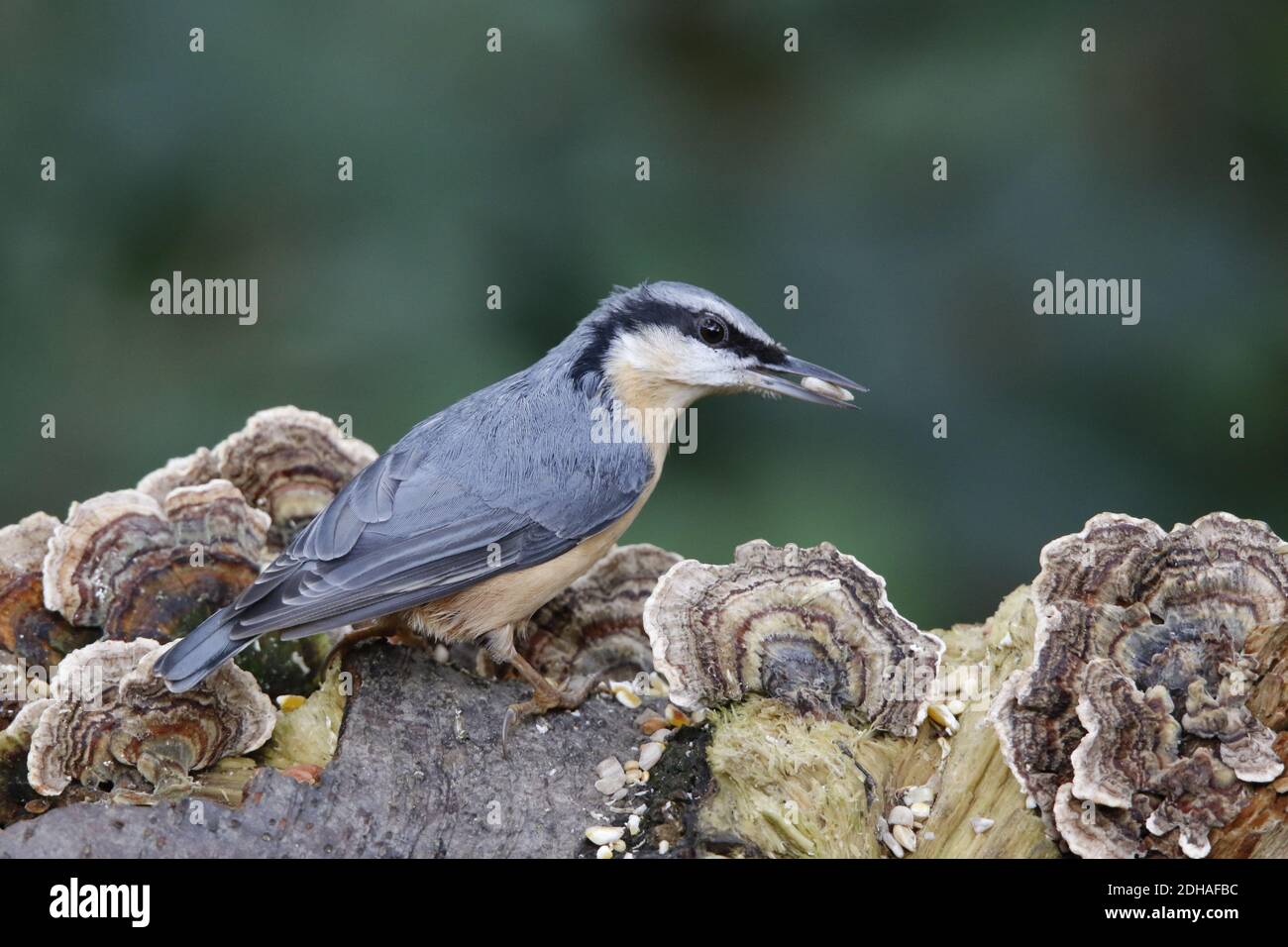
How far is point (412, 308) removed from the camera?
3490 mm

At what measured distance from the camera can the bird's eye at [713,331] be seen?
9.93 feet

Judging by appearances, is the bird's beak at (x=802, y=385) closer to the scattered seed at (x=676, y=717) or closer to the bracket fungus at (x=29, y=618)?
the scattered seed at (x=676, y=717)

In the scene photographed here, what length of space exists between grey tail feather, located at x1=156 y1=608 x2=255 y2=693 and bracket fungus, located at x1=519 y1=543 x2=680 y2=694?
0.77 meters

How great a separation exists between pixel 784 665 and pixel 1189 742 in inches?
28.1

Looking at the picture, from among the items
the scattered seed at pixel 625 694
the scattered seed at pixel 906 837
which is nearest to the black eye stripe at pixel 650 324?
the scattered seed at pixel 625 694

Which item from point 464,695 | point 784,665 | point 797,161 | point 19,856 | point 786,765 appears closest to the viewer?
point 19,856

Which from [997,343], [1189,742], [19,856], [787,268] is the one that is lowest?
[19,856]

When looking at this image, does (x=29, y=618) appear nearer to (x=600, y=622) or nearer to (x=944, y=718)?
(x=600, y=622)

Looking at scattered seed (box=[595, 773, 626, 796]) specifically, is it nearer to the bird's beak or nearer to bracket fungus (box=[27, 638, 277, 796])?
bracket fungus (box=[27, 638, 277, 796])

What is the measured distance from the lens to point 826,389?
304cm

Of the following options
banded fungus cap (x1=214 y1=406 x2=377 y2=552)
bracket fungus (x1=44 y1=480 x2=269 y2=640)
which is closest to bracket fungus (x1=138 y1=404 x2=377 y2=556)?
banded fungus cap (x1=214 y1=406 x2=377 y2=552)

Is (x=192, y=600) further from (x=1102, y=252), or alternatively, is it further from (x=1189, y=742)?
(x=1102, y=252)

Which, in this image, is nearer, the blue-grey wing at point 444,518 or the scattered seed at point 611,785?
the scattered seed at point 611,785

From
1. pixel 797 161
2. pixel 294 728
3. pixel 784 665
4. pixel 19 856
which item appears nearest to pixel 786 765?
pixel 784 665
